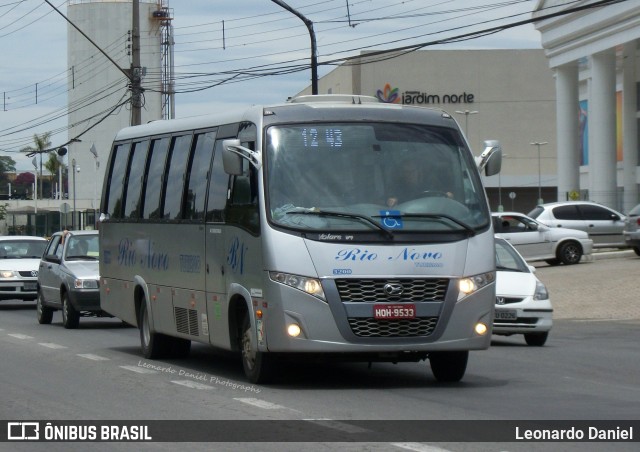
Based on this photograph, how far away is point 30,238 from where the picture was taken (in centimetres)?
3158

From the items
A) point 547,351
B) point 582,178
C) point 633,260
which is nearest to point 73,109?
point 582,178

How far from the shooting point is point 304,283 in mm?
12305

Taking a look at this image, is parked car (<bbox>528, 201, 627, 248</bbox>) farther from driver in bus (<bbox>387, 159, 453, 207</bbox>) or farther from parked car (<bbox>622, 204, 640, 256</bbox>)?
driver in bus (<bbox>387, 159, 453, 207</bbox>)

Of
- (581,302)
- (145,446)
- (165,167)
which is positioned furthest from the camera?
(581,302)

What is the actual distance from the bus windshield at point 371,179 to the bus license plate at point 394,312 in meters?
0.73

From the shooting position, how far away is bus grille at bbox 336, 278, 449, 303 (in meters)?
12.3

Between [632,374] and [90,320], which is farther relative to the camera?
[90,320]

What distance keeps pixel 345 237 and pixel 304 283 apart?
0.58 m

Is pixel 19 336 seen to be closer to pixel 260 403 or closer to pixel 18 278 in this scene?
pixel 18 278

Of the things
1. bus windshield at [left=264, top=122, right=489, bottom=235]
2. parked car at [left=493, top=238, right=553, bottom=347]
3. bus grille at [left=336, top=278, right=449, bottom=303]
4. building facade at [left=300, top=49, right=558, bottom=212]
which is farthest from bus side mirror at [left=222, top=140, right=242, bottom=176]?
building facade at [left=300, top=49, right=558, bottom=212]

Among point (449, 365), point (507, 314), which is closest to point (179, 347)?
point (449, 365)

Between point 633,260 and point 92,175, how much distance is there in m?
81.3

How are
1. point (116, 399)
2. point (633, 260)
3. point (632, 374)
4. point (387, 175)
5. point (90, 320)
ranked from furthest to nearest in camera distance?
point (633, 260) → point (90, 320) → point (632, 374) → point (387, 175) → point (116, 399)

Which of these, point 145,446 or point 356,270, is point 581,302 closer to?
point 356,270
